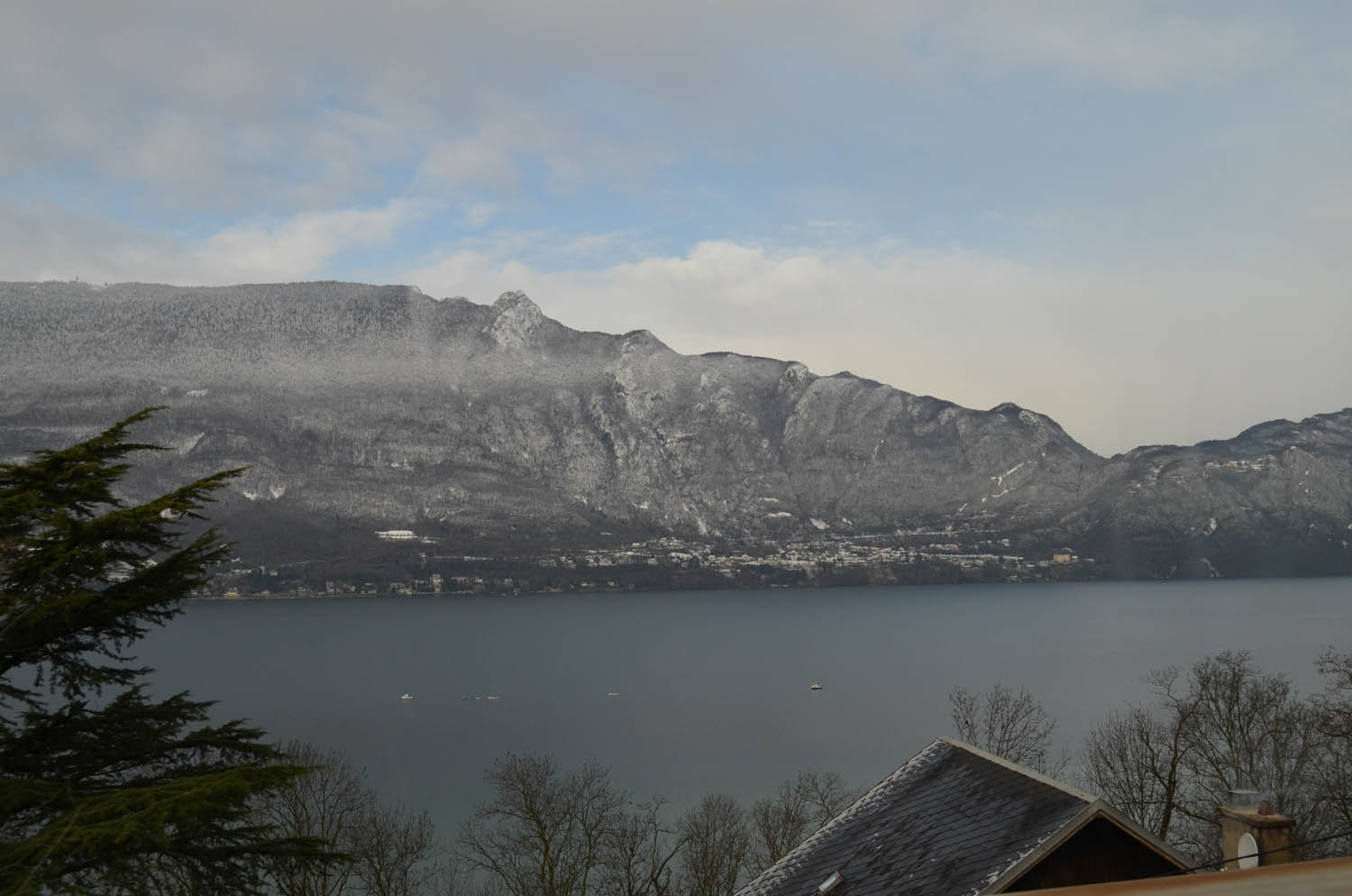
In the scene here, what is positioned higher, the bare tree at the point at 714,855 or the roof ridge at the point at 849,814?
the roof ridge at the point at 849,814

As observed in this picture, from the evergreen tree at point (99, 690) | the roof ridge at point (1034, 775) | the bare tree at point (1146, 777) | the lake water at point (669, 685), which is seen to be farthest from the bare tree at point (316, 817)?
the bare tree at point (1146, 777)

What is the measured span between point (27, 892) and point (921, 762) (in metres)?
13.4

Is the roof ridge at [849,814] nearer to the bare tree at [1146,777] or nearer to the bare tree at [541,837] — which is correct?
the bare tree at [1146,777]

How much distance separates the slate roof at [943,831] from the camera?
13.0 meters

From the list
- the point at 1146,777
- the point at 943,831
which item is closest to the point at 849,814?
the point at 943,831

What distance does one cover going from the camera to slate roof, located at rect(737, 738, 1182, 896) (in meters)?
13.0

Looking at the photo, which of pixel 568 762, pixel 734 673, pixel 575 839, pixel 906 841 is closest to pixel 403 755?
pixel 568 762

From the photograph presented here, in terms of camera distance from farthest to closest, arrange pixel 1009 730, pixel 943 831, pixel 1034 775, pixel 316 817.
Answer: pixel 1009 730 < pixel 316 817 < pixel 943 831 < pixel 1034 775

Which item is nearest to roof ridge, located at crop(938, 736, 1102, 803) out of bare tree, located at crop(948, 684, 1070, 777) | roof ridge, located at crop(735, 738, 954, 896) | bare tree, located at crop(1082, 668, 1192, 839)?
roof ridge, located at crop(735, 738, 954, 896)

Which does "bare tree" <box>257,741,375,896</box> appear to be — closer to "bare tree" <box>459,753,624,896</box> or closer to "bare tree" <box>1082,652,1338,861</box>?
"bare tree" <box>459,753,624,896</box>

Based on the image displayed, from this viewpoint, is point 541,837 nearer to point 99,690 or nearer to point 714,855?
point 714,855

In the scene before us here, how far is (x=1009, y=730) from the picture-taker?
50938mm

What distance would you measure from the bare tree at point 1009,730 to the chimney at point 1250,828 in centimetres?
1810

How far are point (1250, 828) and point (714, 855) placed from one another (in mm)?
25601
